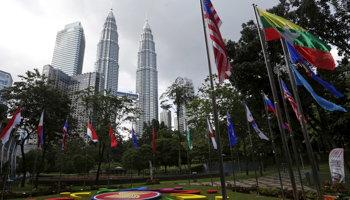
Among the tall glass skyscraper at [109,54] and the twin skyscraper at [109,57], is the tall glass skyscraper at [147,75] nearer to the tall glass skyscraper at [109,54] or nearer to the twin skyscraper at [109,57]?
the twin skyscraper at [109,57]

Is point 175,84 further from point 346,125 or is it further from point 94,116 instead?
point 346,125

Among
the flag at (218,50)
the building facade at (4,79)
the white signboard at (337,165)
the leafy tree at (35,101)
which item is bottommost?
the white signboard at (337,165)

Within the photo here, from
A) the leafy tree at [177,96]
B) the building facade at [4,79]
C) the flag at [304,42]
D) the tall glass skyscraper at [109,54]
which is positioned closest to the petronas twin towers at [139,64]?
the tall glass skyscraper at [109,54]

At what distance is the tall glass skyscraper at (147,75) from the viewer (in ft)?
427

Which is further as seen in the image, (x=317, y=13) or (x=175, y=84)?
(x=175, y=84)

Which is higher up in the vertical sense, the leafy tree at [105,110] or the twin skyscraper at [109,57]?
the twin skyscraper at [109,57]

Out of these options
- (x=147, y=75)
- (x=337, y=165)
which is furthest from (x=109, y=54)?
(x=337, y=165)

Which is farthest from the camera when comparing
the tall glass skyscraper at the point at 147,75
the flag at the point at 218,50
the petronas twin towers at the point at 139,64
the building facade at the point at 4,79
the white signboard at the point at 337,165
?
the petronas twin towers at the point at 139,64

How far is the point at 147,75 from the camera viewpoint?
144m

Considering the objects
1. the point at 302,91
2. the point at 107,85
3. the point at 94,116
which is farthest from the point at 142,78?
the point at 302,91

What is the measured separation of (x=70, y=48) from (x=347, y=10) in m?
167

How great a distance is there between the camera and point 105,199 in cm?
1334

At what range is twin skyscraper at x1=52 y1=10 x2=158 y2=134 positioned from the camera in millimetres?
139375

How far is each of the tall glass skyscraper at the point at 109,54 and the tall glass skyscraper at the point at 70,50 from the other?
1855cm
